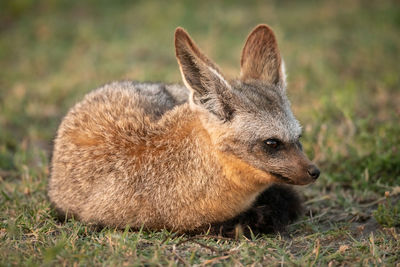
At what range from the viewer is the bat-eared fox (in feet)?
13.4

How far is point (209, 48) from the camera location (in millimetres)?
10062

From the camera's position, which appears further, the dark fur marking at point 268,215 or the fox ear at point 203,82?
the dark fur marking at point 268,215

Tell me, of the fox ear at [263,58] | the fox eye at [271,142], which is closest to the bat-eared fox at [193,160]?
the fox eye at [271,142]

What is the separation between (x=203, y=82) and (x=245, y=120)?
1.70 ft

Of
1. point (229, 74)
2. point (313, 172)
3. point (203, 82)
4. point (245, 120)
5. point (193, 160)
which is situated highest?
point (203, 82)

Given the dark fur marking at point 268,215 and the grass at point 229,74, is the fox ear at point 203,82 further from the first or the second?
the grass at point 229,74

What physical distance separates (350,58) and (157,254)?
7174 mm

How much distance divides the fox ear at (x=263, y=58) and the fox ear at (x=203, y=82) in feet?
2.24

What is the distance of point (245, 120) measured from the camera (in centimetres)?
411

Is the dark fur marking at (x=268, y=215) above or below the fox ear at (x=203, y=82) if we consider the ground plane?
below

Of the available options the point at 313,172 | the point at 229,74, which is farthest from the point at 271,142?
the point at 229,74

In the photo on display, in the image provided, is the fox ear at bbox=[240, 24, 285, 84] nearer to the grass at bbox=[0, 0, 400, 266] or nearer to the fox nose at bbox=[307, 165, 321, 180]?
the fox nose at bbox=[307, 165, 321, 180]

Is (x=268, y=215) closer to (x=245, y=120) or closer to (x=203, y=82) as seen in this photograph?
(x=245, y=120)

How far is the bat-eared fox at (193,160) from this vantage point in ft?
13.4
